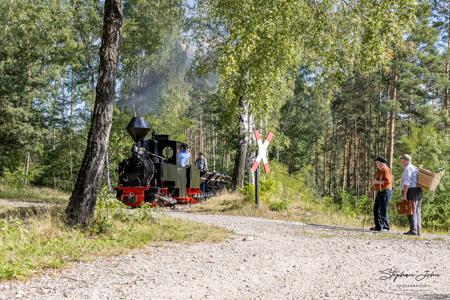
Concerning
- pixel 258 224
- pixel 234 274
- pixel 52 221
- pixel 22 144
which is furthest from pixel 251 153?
pixel 234 274

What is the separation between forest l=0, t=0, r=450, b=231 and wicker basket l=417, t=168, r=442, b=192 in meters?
2.28

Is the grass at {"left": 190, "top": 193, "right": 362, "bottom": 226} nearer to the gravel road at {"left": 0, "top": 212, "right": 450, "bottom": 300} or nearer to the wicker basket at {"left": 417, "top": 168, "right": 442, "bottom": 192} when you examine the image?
the wicker basket at {"left": 417, "top": 168, "right": 442, "bottom": 192}

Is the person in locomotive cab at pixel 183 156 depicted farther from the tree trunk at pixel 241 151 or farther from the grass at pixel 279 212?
the tree trunk at pixel 241 151

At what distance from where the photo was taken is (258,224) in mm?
10180

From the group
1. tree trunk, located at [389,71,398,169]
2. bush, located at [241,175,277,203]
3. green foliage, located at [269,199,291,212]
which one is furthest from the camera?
tree trunk, located at [389,71,398,169]

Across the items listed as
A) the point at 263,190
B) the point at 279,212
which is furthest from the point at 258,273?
the point at 263,190

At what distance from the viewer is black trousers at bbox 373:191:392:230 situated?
10.0 meters

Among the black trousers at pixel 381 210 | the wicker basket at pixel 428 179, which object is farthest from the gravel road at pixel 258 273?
the black trousers at pixel 381 210

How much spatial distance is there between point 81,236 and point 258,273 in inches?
111

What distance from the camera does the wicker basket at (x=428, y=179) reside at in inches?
372

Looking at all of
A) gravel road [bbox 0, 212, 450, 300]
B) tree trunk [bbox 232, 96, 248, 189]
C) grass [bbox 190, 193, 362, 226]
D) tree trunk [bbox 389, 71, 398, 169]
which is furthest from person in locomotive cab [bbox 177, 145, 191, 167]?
tree trunk [bbox 389, 71, 398, 169]

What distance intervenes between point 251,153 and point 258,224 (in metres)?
9.75

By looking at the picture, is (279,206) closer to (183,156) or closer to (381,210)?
(381,210)

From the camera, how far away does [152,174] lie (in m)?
14.5
